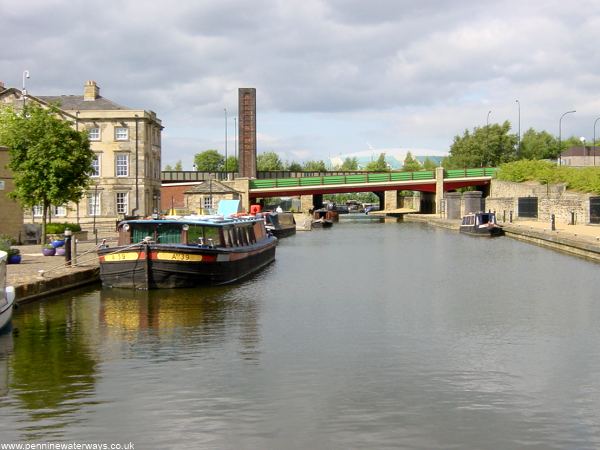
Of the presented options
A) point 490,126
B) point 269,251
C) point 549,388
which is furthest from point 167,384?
point 490,126

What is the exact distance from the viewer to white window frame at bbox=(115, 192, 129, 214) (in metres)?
65.3

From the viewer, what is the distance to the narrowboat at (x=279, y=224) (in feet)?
211

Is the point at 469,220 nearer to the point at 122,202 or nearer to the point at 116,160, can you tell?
the point at 122,202

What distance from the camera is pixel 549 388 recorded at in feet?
46.8

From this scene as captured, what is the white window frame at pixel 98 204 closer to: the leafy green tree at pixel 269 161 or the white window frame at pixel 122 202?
the white window frame at pixel 122 202

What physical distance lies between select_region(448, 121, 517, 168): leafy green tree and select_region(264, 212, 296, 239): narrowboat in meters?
55.8

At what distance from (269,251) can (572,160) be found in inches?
3790

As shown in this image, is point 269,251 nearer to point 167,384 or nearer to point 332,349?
point 332,349

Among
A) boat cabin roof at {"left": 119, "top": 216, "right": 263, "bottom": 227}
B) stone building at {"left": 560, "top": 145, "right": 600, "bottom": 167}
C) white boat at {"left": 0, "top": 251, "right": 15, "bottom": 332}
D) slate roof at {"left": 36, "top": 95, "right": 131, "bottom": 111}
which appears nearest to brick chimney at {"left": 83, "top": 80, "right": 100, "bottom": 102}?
slate roof at {"left": 36, "top": 95, "right": 131, "bottom": 111}

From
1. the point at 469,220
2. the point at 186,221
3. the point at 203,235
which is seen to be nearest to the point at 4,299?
the point at 186,221

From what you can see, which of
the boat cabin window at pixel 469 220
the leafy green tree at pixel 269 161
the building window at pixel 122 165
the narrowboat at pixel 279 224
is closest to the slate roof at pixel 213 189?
the narrowboat at pixel 279 224

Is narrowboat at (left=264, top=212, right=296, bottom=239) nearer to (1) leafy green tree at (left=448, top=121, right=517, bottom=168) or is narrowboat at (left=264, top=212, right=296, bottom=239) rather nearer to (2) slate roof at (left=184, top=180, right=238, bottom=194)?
(2) slate roof at (left=184, top=180, right=238, bottom=194)

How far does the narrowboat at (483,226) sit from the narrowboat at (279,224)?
50.2 ft

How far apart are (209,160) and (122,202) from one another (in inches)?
4271
